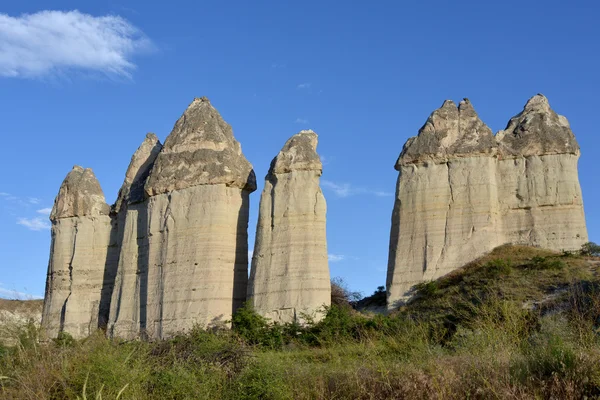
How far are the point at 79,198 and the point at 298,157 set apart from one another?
Result: 35.2ft

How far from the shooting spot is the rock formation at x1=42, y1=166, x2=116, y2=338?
29844 mm

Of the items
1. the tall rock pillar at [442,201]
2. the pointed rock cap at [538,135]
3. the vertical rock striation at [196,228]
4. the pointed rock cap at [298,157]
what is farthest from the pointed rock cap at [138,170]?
the pointed rock cap at [538,135]

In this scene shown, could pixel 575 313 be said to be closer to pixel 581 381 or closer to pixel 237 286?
pixel 581 381

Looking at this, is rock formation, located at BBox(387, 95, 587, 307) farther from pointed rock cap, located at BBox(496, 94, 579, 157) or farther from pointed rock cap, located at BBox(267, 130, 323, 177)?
pointed rock cap, located at BBox(267, 130, 323, 177)

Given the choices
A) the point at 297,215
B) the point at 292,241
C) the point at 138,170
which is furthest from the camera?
the point at 138,170

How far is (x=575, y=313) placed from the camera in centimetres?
1606

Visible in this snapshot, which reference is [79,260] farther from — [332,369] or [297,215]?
[332,369]

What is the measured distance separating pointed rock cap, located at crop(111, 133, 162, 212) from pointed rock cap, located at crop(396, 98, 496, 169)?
968cm

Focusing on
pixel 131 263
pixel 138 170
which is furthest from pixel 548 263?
pixel 138 170

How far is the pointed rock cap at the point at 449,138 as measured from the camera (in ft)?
87.0

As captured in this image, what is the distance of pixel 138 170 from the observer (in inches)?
1220

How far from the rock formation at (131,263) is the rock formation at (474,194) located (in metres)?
8.49

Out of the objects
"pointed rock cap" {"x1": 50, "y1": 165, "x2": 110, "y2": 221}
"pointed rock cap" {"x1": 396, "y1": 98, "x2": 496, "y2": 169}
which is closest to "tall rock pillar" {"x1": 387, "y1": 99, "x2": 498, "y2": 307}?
"pointed rock cap" {"x1": 396, "y1": 98, "x2": 496, "y2": 169}

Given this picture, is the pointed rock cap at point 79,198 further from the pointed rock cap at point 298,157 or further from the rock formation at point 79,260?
the pointed rock cap at point 298,157
